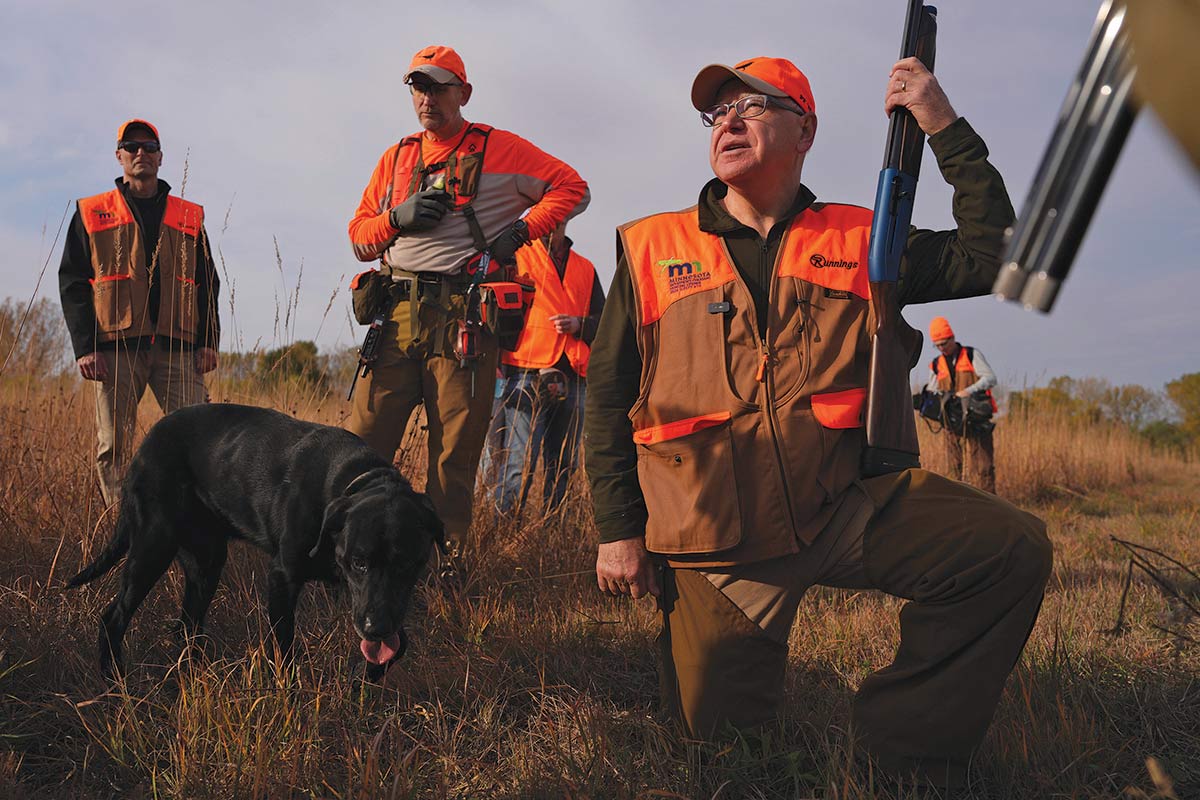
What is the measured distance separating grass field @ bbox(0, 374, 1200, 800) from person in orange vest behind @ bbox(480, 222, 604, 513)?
118 cm

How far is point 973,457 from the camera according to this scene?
9.89 metres

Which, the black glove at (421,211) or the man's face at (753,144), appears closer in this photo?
the man's face at (753,144)

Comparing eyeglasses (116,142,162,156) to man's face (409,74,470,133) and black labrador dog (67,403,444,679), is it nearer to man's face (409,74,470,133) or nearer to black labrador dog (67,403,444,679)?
man's face (409,74,470,133)

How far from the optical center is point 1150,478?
13500 mm

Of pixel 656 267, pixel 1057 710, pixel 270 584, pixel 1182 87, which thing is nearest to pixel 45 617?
pixel 270 584

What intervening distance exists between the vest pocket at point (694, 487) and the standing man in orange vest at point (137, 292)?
3.48m

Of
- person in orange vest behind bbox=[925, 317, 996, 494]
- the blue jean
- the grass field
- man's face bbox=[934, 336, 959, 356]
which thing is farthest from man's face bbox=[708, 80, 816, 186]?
man's face bbox=[934, 336, 959, 356]

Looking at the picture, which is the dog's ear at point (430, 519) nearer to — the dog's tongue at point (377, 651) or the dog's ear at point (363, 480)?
the dog's ear at point (363, 480)

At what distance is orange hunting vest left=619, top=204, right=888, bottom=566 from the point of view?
2.53 meters

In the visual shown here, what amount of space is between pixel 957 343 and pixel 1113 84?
10.6 meters

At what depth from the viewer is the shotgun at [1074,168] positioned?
897 millimetres

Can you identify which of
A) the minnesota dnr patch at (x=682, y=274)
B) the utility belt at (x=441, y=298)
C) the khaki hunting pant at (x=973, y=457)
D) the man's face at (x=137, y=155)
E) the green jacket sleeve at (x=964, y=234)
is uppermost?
the man's face at (x=137, y=155)

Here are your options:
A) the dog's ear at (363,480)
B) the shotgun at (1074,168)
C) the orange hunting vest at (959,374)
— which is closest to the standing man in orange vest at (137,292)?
the dog's ear at (363,480)

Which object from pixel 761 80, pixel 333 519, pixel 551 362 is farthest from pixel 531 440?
pixel 761 80
